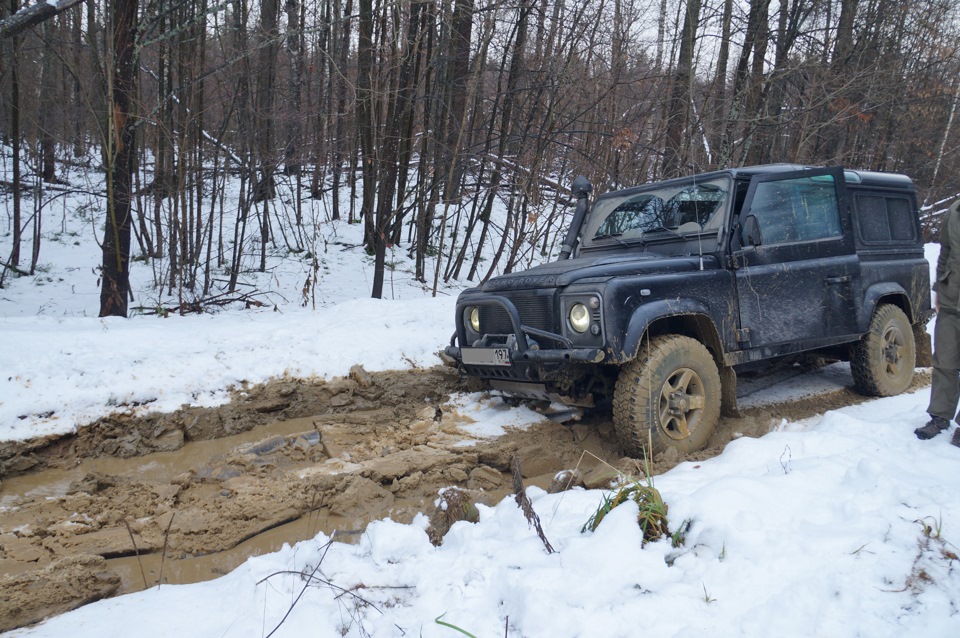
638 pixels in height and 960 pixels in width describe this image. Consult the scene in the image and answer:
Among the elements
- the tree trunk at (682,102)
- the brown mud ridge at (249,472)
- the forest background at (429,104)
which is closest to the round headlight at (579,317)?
the brown mud ridge at (249,472)

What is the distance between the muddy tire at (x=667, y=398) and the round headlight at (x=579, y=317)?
422 mm

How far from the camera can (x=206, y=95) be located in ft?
36.4

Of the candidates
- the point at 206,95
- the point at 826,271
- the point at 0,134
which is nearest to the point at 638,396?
the point at 826,271

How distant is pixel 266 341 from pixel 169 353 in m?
0.84

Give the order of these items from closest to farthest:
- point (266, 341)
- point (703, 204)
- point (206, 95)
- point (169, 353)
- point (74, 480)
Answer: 1. point (74, 480)
2. point (703, 204)
3. point (169, 353)
4. point (266, 341)
5. point (206, 95)

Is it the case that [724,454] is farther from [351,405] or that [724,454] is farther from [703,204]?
[351,405]

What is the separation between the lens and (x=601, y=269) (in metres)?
4.26

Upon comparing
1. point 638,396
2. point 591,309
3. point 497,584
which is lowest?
point 497,584

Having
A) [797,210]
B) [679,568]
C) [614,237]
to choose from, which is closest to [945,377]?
[797,210]

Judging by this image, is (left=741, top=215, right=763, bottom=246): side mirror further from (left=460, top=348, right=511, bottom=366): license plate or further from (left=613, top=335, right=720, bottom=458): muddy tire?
(left=460, top=348, right=511, bottom=366): license plate

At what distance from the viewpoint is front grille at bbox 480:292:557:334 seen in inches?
173

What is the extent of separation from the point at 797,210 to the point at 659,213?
1077 mm

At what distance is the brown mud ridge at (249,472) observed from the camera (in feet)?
10.8

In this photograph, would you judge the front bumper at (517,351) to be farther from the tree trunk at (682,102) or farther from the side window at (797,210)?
the tree trunk at (682,102)
